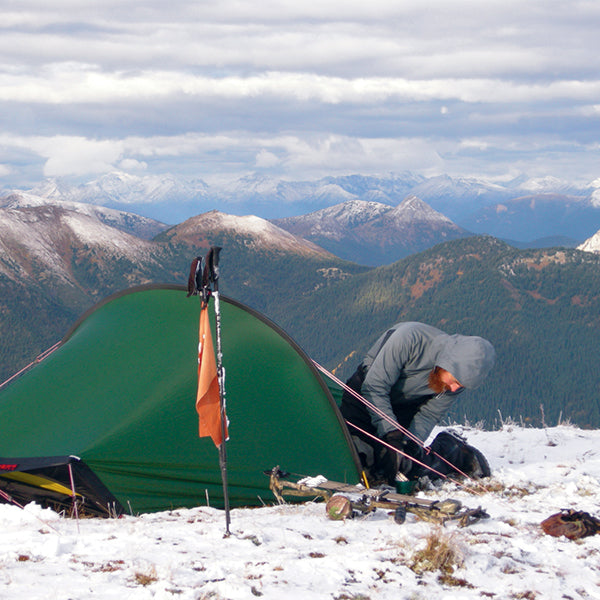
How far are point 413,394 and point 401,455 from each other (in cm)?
97

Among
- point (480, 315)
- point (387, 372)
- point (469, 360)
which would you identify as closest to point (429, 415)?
point (387, 372)

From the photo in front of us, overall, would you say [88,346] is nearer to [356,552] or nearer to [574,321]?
[356,552]

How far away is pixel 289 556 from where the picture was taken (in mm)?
5715

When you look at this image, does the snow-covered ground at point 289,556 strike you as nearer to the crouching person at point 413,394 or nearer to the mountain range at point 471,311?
the crouching person at point 413,394

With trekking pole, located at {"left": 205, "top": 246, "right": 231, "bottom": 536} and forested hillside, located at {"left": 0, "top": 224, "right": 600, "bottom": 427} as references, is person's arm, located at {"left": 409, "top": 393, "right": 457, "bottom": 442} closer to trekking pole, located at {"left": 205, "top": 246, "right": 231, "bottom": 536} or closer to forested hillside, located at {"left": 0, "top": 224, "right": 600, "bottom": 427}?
trekking pole, located at {"left": 205, "top": 246, "right": 231, "bottom": 536}

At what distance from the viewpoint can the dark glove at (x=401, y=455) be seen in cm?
915

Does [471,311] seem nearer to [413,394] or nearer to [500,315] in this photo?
[500,315]

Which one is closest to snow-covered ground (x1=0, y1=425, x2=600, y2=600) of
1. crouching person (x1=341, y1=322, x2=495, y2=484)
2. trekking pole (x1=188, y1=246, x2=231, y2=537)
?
trekking pole (x1=188, y1=246, x2=231, y2=537)

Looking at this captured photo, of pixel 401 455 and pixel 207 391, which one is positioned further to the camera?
pixel 401 455

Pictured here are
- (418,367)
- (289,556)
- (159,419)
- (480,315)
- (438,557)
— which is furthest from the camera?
(480,315)

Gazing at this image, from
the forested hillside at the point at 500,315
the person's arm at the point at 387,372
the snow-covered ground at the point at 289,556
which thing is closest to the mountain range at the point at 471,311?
the forested hillside at the point at 500,315

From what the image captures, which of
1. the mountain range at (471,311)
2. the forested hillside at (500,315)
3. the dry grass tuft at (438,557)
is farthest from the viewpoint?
the mountain range at (471,311)

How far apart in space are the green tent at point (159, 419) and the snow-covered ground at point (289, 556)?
47cm

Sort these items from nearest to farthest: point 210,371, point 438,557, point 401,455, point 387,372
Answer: point 438,557
point 210,371
point 401,455
point 387,372
